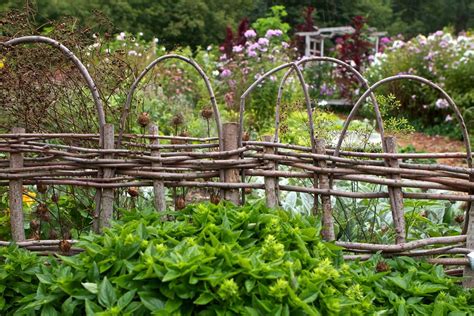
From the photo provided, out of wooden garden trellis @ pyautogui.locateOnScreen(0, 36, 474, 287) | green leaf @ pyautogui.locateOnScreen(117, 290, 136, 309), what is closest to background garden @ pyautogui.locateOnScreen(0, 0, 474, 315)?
green leaf @ pyautogui.locateOnScreen(117, 290, 136, 309)

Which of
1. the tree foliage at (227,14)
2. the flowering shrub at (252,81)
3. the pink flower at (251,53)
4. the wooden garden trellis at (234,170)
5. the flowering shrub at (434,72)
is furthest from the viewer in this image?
the tree foliage at (227,14)

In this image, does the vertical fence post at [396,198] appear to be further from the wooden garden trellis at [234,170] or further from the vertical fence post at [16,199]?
the vertical fence post at [16,199]

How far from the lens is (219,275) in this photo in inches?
65.4

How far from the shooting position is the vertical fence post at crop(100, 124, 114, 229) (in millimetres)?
2391

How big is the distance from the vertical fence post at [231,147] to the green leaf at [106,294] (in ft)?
2.63

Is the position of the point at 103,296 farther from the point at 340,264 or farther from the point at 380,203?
the point at 380,203

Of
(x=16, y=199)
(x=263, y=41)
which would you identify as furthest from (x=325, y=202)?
(x=263, y=41)

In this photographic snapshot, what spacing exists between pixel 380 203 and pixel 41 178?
1.70 meters

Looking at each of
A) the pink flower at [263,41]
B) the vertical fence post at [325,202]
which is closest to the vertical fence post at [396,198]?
the vertical fence post at [325,202]

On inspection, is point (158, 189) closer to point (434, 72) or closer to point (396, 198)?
point (396, 198)

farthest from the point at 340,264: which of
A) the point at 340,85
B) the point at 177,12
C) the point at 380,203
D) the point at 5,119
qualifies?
the point at 177,12

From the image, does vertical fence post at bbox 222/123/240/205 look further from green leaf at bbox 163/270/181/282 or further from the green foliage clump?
green leaf at bbox 163/270/181/282

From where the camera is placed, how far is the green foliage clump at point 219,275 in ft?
5.48

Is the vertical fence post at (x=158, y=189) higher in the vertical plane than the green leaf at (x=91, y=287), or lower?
higher
